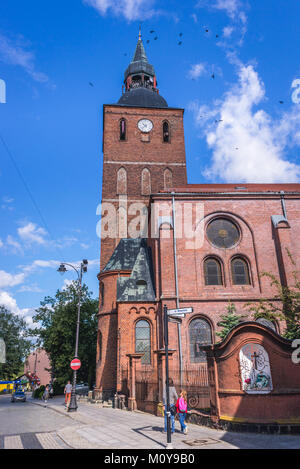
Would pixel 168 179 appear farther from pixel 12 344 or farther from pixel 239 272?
pixel 12 344

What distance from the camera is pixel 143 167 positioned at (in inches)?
1283

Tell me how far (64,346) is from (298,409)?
24.7 metres

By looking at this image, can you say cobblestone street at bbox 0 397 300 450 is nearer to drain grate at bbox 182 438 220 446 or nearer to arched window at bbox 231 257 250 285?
drain grate at bbox 182 438 220 446

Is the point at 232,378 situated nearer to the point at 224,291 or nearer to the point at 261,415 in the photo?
the point at 261,415

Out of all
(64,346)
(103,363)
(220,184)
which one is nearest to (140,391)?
(103,363)

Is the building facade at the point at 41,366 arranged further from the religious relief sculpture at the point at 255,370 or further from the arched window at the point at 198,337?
the religious relief sculpture at the point at 255,370

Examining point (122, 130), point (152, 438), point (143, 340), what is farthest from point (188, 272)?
point (122, 130)

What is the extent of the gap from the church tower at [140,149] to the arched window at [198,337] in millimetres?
11890

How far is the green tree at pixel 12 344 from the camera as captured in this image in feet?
168

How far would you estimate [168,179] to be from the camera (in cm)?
3269

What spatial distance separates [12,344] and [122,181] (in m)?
35.9

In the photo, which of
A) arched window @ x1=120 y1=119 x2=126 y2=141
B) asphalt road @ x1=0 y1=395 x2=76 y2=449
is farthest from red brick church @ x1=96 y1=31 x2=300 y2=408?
arched window @ x1=120 y1=119 x2=126 y2=141

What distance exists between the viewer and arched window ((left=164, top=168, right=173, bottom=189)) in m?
32.4

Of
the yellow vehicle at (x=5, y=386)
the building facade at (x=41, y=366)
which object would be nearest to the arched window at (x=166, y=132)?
the yellow vehicle at (x=5, y=386)
